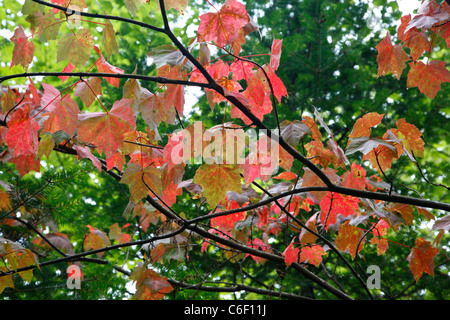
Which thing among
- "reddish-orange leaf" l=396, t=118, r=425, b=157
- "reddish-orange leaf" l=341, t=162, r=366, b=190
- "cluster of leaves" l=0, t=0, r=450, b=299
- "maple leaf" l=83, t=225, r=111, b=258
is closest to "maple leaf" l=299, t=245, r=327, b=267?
"cluster of leaves" l=0, t=0, r=450, b=299

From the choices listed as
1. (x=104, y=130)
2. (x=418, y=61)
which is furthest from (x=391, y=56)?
(x=104, y=130)

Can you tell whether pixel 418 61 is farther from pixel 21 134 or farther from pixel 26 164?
pixel 26 164

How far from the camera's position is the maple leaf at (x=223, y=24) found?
1.05 meters

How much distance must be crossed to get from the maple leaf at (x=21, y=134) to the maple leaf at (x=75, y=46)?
239 mm

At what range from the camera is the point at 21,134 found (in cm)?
136

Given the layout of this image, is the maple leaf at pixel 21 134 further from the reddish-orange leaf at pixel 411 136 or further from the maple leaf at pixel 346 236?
the reddish-orange leaf at pixel 411 136

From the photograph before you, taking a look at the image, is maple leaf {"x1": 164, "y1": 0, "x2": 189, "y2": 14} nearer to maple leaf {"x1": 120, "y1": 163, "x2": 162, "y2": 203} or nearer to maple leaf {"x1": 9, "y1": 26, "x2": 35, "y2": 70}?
maple leaf {"x1": 120, "y1": 163, "x2": 162, "y2": 203}

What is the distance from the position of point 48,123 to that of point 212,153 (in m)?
0.67

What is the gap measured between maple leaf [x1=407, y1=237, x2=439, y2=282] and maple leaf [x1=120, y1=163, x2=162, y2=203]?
1221 mm

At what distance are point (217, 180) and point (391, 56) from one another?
39.8 inches

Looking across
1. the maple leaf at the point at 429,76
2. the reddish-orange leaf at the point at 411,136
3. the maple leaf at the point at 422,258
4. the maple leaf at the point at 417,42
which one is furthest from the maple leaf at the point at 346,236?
the maple leaf at the point at 417,42

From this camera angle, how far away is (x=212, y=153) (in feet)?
3.76
